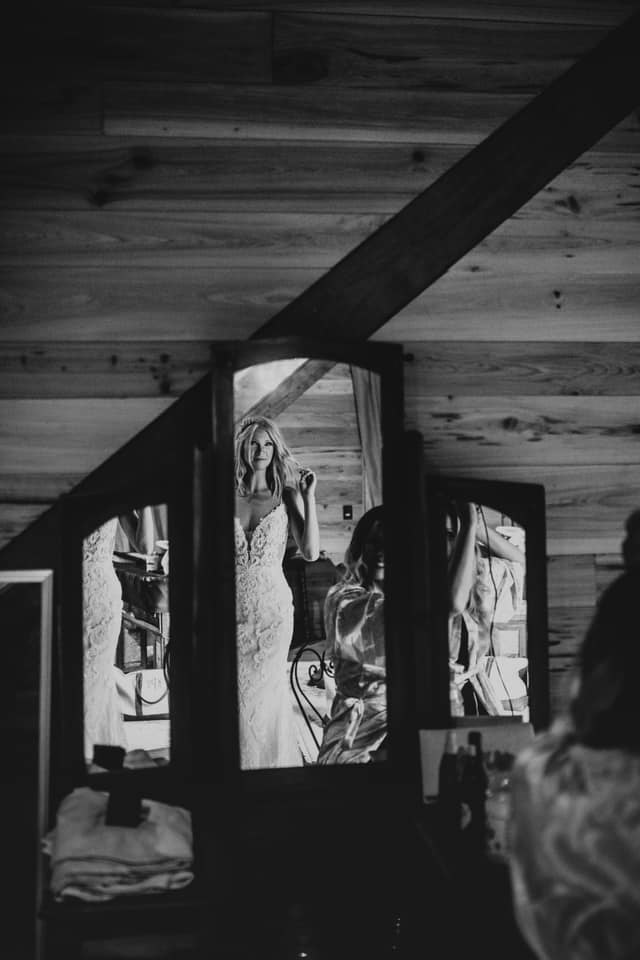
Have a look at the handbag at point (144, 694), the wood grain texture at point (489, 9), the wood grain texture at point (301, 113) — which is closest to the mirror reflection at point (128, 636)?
the handbag at point (144, 694)

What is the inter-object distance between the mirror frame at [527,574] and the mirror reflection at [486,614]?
0.06 ft

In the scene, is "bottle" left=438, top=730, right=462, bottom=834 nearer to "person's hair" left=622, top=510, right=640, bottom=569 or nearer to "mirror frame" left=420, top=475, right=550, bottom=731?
"mirror frame" left=420, top=475, right=550, bottom=731

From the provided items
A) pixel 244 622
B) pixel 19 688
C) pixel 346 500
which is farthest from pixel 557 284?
pixel 19 688

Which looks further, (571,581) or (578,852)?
(571,581)

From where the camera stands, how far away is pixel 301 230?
7.71 ft

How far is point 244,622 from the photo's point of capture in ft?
7.16

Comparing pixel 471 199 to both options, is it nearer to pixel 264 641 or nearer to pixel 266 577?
pixel 266 577

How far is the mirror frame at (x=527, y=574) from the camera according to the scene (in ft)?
7.35

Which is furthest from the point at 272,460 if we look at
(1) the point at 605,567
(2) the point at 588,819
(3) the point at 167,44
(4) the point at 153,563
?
(2) the point at 588,819

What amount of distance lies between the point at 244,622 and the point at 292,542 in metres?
0.23

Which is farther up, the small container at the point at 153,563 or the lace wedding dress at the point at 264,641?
the small container at the point at 153,563

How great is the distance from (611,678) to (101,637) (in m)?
1.61

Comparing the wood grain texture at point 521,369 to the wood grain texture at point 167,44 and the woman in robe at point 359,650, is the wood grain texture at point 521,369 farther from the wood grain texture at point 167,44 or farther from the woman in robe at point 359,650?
the wood grain texture at point 167,44

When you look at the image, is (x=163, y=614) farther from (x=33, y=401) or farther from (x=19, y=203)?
(x=19, y=203)
